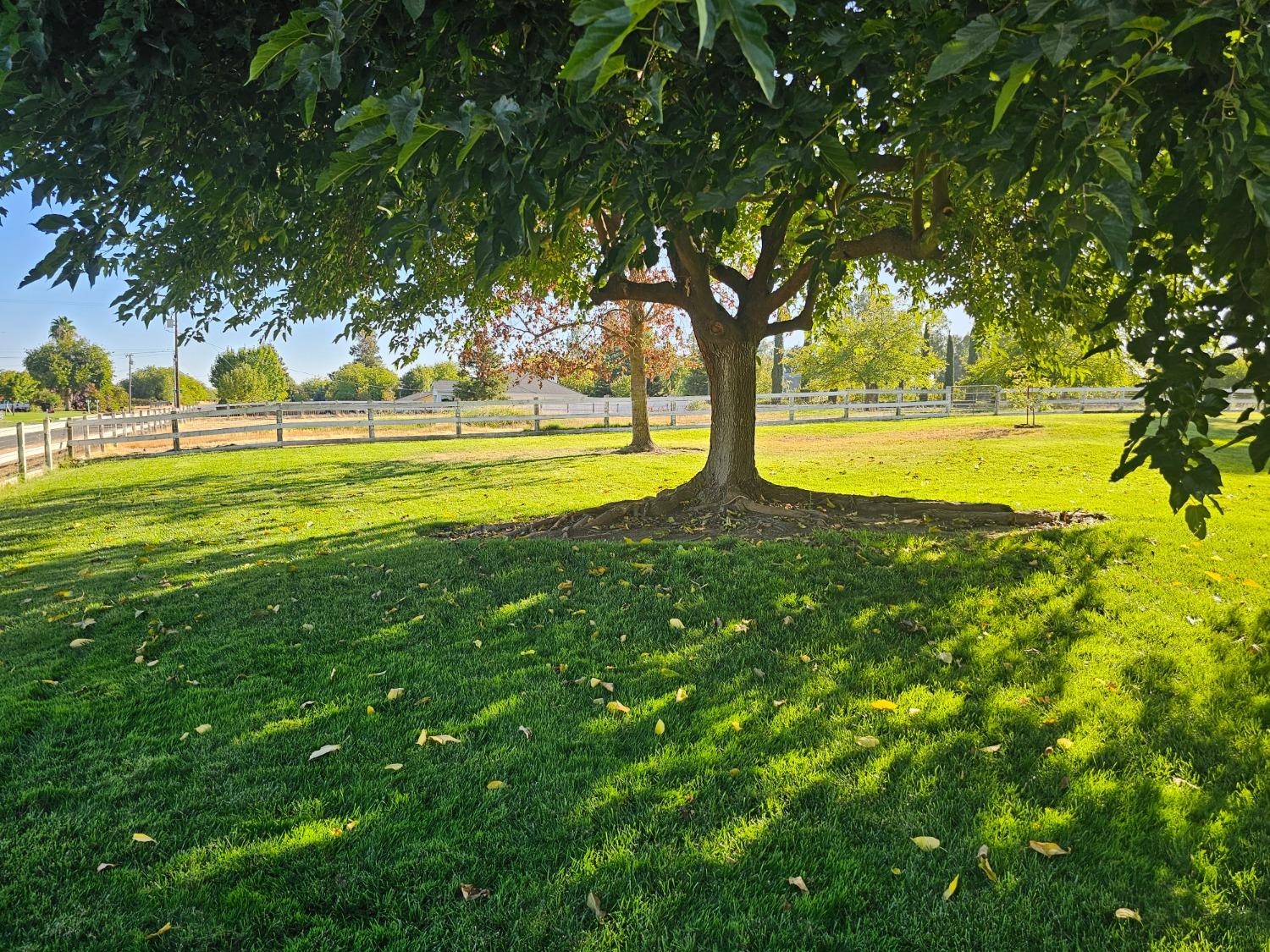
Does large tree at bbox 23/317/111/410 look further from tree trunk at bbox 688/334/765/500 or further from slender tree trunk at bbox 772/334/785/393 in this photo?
tree trunk at bbox 688/334/765/500

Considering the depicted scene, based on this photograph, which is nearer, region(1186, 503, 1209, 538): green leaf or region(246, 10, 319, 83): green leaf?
region(246, 10, 319, 83): green leaf

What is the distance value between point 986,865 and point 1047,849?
0.86 ft

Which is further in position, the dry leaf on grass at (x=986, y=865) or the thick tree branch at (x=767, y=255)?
the thick tree branch at (x=767, y=255)

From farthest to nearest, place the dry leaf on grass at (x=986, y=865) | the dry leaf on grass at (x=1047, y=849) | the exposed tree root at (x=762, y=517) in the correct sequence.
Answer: the exposed tree root at (x=762, y=517) → the dry leaf on grass at (x=1047, y=849) → the dry leaf on grass at (x=986, y=865)

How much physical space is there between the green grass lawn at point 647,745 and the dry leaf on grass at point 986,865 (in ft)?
0.08

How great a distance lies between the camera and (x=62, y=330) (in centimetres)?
9438

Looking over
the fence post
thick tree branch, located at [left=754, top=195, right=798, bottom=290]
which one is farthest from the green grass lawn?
the fence post

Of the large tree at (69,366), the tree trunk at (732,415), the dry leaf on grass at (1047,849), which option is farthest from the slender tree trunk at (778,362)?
the large tree at (69,366)

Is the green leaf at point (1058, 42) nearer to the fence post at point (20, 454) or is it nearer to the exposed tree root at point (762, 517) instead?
the exposed tree root at point (762, 517)

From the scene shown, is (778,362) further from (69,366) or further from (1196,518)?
(69,366)

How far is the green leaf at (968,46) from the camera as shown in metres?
1.83

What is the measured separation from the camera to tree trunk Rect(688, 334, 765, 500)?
28.6 feet

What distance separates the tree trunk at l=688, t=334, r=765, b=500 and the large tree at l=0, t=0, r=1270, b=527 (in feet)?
12.9

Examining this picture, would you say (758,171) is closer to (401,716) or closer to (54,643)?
(401,716)
